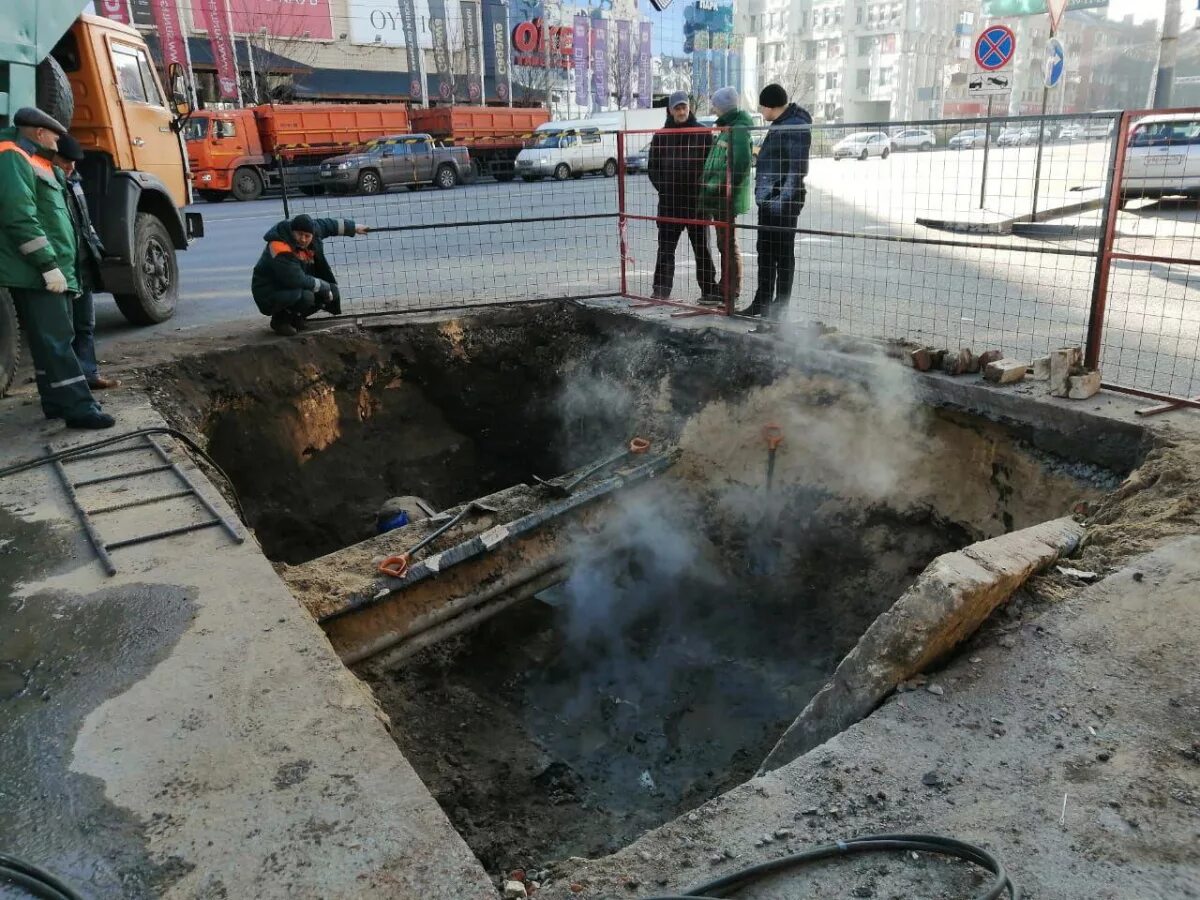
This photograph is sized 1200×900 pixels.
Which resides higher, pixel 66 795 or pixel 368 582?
pixel 66 795

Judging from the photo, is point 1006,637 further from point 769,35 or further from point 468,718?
point 769,35

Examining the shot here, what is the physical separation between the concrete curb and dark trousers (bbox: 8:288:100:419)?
4.53 metres

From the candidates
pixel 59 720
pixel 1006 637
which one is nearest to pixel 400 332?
pixel 59 720

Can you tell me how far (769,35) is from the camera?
84.6 meters

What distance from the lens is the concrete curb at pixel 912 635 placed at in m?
3.01

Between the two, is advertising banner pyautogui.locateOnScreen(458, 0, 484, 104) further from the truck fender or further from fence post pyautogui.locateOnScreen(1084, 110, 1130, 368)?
fence post pyautogui.locateOnScreen(1084, 110, 1130, 368)

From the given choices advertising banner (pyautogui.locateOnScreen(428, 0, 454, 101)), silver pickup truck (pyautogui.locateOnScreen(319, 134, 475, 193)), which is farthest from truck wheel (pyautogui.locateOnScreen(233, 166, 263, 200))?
advertising banner (pyautogui.locateOnScreen(428, 0, 454, 101))

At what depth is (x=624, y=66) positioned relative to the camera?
53.8 metres

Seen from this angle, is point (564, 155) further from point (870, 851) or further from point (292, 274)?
point (870, 851)

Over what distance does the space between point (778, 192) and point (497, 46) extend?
43.1 metres

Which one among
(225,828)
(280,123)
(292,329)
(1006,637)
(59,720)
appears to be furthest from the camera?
(280,123)

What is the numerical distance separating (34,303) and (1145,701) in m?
5.85

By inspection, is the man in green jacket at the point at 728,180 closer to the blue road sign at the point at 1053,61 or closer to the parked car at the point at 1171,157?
the parked car at the point at 1171,157

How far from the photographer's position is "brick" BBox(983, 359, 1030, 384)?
532cm
